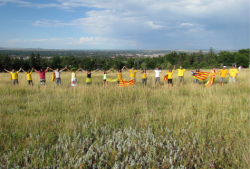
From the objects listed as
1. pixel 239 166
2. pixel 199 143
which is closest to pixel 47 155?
pixel 199 143

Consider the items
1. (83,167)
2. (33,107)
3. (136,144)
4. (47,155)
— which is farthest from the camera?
(33,107)

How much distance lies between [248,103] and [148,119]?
→ 5151 millimetres

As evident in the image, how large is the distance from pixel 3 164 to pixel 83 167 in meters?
1.60

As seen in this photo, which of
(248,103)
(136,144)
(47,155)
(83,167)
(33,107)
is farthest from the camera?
(248,103)

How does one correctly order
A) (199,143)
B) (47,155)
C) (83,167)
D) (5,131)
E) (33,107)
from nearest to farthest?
(83,167) → (47,155) → (199,143) → (5,131) → (33,107)

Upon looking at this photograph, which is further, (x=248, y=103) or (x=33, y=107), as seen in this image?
(x=248, y=103)

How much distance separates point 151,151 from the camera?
353cm

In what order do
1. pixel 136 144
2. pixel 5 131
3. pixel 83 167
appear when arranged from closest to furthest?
pixel 83 167 → pixel 136 144 → pixel 5 131

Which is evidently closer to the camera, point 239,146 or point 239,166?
point 239,166

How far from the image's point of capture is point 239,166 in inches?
125

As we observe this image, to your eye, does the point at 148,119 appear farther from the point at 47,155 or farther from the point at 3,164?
the point at 3,164

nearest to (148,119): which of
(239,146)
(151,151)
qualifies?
(151,151)

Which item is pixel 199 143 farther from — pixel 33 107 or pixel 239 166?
pixel 33 107

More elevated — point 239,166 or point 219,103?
point 219,103
